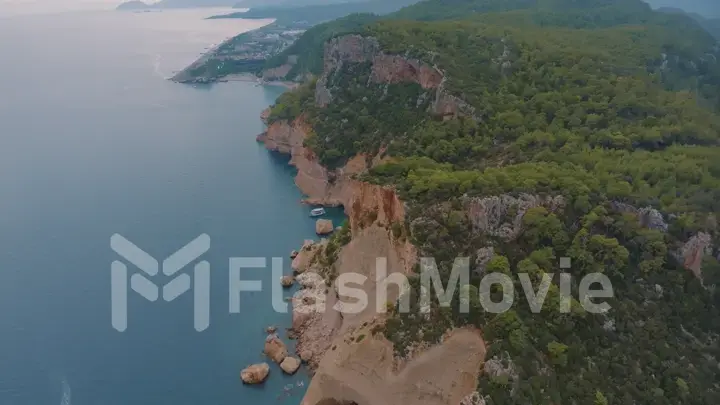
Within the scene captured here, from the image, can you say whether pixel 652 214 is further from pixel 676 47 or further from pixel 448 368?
pixel 676 47

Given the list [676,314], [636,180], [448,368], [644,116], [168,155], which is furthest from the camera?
[168,155]

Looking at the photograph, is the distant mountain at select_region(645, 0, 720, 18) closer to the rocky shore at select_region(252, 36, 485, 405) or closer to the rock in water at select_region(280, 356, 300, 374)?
the rocky shore at select_region(252, 36, 485, 405)

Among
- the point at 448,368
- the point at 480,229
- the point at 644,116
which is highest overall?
the point at 644,116

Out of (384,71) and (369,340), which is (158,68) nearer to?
(384,71)

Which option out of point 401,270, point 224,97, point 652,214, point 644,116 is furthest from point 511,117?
point 224,97

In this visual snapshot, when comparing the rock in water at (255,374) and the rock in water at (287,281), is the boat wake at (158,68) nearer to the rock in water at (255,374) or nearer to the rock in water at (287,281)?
the rock in water at (287,281)

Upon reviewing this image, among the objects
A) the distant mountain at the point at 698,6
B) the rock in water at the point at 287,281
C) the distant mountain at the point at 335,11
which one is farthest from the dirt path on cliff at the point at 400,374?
the distant mountain at the point at 698,6

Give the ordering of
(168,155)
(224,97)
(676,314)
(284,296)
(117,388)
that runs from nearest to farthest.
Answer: (676,314) → (117,388) → (284,296) → (168,155) → (224,97)
